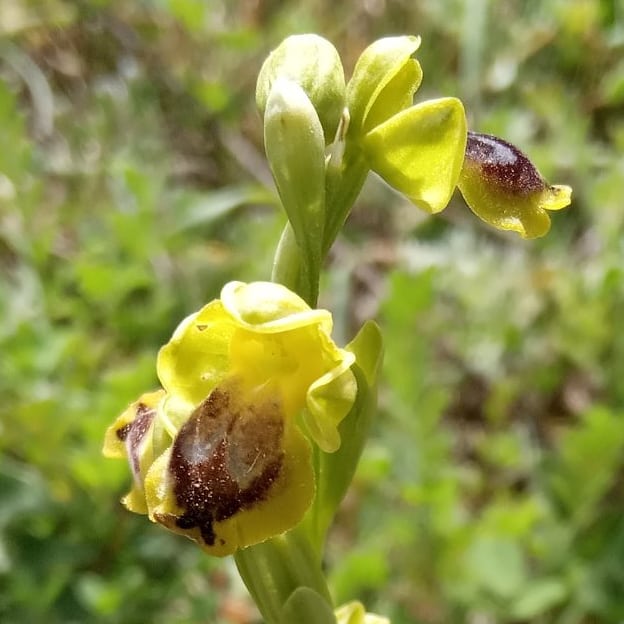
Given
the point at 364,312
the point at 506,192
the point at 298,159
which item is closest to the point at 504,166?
the point at 506,192

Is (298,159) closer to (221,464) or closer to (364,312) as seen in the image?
(221,464)

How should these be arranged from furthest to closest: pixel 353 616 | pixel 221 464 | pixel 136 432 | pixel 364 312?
pixel 364 312
pixel 353 616
pixel 136 432
pixel 221 464

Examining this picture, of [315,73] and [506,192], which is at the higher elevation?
[315,73]

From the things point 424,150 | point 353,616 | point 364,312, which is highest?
point 424,150

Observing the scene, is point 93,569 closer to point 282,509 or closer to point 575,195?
point 282,509

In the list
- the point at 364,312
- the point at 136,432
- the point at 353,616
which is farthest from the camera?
the point at 364,312

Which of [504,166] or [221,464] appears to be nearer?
[221,464]

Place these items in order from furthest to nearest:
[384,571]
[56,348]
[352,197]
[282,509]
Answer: [56,348] → [384,571] → [352,197] → [282,509]

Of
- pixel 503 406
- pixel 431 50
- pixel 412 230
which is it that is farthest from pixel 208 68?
pixel 503 406
